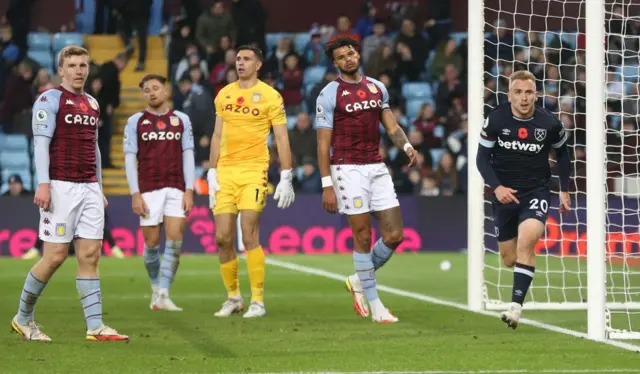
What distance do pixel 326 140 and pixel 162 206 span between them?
7.40 feet

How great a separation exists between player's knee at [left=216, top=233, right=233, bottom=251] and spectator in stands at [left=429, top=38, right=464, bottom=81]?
14023 mm

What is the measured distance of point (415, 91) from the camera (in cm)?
2555

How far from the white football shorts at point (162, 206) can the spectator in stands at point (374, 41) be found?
13.3 metres

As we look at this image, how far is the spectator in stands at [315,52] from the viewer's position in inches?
1017

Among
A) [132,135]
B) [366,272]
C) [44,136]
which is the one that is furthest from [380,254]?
[44,136]

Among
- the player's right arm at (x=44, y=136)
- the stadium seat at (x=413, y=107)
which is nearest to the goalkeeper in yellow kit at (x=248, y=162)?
the player's right arm at (x=44, y=136)

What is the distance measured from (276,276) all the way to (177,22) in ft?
35.3

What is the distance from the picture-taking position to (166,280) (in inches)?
483

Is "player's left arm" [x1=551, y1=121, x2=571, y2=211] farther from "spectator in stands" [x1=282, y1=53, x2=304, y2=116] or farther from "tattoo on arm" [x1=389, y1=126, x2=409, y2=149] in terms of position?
"spectator in stands" [x1=282, y1=53, x2=304, y2=116]

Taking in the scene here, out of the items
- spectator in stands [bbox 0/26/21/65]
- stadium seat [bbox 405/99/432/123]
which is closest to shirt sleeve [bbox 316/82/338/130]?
stadium seat [bbox 405/99/432/123]

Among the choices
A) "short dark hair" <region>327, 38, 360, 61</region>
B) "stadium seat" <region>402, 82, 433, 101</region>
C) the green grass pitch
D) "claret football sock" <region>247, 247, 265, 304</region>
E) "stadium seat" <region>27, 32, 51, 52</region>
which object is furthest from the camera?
"stadium seat" <region>27, 32, 51, 52</region>

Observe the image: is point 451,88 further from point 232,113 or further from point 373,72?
point 232,113

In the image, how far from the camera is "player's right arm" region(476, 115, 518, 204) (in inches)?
400

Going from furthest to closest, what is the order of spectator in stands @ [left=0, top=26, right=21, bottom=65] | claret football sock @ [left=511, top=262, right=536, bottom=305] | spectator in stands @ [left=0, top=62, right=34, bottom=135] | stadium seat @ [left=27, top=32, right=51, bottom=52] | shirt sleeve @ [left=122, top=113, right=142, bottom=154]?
stadium seat @ [left=27, top=32, right=51, bottom=52] < spectator in stands @ [left=0, top=26, right=21, bottom=65] < spectator in stands @ [left=0, top=62, right=34, bottom=135] < shirt sleeve @ [left=122, top=113, right=142, bottom=154] < claret football sock @ [left=511, top=262, right=536, bottom=305]
